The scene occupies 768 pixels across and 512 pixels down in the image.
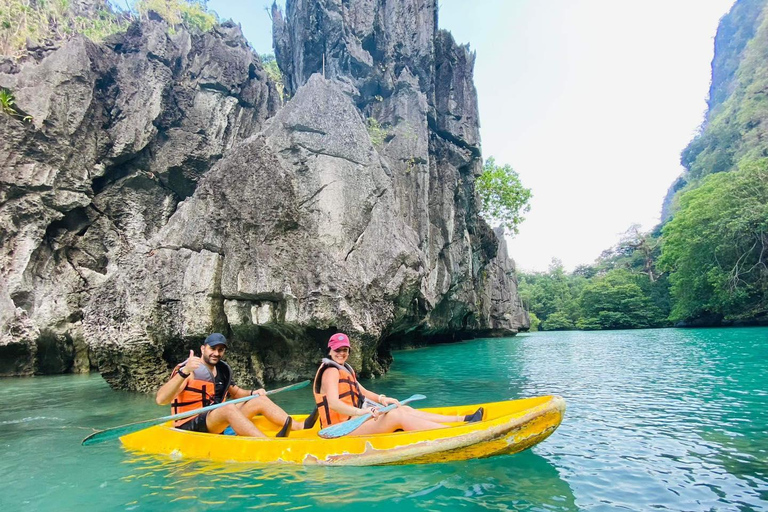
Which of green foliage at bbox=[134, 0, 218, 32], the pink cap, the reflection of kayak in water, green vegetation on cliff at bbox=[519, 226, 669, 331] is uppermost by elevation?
green foliage at bbox=[134, 0, 218, 32]

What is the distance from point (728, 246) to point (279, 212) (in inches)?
1334

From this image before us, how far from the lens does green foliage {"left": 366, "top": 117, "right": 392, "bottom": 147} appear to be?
24.3m

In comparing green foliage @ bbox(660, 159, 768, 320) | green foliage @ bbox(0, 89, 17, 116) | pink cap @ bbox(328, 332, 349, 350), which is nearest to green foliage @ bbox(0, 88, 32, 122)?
green foliage @ bbox(0, 89, 17, 116)

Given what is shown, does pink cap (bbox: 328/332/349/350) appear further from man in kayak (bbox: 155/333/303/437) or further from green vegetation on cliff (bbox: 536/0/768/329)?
green vegetation on cliff (bbox: 536/0/768/329)

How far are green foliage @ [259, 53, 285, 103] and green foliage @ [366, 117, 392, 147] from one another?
6.89 metres

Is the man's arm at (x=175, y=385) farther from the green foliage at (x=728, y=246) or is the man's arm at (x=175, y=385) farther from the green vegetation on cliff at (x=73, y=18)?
the green foliage at (x=728, y=246)

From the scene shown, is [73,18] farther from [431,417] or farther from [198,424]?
[431,417]

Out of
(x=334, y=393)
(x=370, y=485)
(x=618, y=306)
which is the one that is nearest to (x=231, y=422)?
(x=334, y=393)

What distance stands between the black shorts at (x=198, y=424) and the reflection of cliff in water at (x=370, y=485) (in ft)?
1.80

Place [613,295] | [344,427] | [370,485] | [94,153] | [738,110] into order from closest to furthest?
[370,485], [344,427], [94,153], [613,295], [738,110]

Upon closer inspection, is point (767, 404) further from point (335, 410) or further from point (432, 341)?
point (432, 341)

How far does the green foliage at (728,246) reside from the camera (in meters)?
30.7

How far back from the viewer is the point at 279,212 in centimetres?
1145

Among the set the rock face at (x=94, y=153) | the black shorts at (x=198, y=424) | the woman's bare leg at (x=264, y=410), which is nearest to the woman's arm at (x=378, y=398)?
the woman's bare leg at (x=264, y=410)
